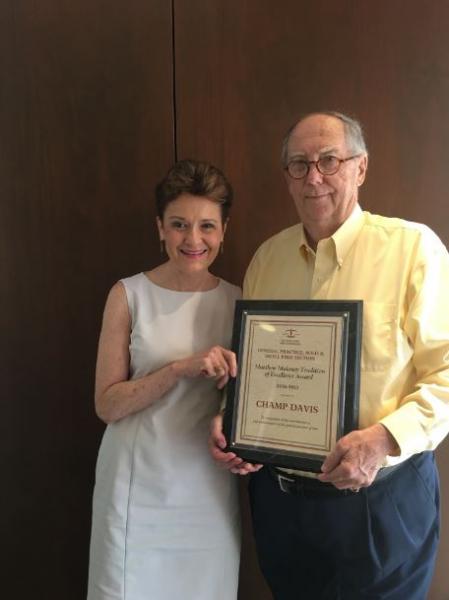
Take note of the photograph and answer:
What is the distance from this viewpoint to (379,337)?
1.15 m

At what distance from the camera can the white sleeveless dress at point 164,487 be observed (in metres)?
1.29

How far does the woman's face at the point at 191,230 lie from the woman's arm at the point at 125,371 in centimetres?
19

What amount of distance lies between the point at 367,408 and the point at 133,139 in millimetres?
1147

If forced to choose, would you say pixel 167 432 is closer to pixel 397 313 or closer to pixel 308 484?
pixel 308 484

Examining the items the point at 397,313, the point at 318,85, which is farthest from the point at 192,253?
the point at 318,85

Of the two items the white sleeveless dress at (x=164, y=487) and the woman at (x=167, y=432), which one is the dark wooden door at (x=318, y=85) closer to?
the woman at (x=167, y=432)

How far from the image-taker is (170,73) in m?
1.67

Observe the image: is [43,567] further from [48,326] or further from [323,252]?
[323,252]

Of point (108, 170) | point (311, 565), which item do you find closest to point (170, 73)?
point (108, 170)

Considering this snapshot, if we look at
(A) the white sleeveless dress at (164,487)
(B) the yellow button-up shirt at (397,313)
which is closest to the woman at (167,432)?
(A) the white sleeveless dress at (164,487)

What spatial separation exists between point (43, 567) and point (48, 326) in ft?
2.87

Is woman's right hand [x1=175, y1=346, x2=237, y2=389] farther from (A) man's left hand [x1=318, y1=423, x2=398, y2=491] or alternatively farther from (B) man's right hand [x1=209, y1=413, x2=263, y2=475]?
(A) man's left hand [x1=318, y1=423, x2=398, y2=491]

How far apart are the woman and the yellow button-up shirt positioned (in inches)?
13.1

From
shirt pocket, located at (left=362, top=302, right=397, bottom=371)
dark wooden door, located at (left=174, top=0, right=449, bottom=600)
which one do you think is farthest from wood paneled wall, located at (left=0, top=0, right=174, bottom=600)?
shirt pocket, located at (left=362, top=302, right=397, bottom=371)
